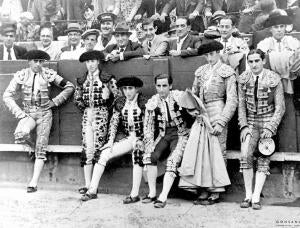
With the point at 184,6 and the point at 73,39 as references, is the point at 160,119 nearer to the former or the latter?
the point at 73,39

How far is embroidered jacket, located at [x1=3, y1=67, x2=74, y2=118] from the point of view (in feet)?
23.0

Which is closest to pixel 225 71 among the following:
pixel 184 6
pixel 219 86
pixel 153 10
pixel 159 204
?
pixel 219 86

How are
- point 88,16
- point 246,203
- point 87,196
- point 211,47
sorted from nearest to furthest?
point 246,203 < point 211,47 < point 87,196 < point 88,16

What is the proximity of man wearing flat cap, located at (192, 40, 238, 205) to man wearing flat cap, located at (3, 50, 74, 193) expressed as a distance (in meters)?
1.93

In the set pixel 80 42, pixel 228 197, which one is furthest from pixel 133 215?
pixel 80 42

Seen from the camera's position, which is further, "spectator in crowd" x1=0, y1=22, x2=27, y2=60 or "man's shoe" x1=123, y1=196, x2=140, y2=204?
"spectator in crowd" x1=0, y1=22, x2=27, y2=60

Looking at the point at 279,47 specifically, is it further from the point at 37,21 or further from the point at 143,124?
the point at 37,21

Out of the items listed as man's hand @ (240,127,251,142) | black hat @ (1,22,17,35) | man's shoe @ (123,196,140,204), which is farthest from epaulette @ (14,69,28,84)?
man's hand @ (240,127,251,142)

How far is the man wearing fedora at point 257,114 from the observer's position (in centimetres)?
573

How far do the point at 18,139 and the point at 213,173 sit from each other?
2629mm

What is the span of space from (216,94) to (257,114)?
0.52 metres

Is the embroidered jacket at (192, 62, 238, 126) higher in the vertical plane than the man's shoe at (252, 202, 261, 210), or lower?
higher

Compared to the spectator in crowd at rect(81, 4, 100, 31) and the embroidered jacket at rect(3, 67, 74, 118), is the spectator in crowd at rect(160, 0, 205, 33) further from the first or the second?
the embroidered jacket at rect(3, 67, 74, 118)

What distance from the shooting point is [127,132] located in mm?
6520
